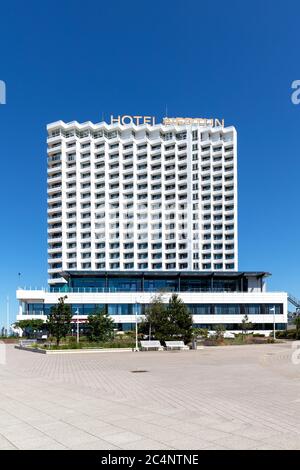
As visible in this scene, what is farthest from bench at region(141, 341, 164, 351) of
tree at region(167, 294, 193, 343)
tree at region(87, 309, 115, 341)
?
tree at region(87, 309, 115, 341)

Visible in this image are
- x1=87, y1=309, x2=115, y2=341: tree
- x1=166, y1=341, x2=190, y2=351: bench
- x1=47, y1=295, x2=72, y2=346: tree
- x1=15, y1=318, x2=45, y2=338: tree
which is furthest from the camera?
x1=15, y1=318, x2=45, y2=338: tree

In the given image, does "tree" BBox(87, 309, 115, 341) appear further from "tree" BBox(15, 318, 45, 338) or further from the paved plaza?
"tree" BBox(15, 318, 45, 338)

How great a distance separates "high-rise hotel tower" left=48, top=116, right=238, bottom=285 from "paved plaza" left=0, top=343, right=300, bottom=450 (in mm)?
91891

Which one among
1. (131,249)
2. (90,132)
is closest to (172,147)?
(90,132)

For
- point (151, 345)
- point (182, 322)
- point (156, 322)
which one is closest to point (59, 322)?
point (156, 322)

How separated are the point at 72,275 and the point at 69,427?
8082 centimetres

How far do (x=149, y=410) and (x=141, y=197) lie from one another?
105 m

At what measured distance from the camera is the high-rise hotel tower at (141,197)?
11112 centimetres

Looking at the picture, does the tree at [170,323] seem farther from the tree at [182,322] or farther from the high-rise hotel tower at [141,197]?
the high-rise hotel tower at [141,197]

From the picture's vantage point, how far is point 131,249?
112 meters

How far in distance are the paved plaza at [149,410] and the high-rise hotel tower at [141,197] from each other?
91891 mm

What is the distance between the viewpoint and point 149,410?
10906mm

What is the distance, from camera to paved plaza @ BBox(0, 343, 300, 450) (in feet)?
26.2

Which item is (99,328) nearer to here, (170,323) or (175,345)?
(170,323)
